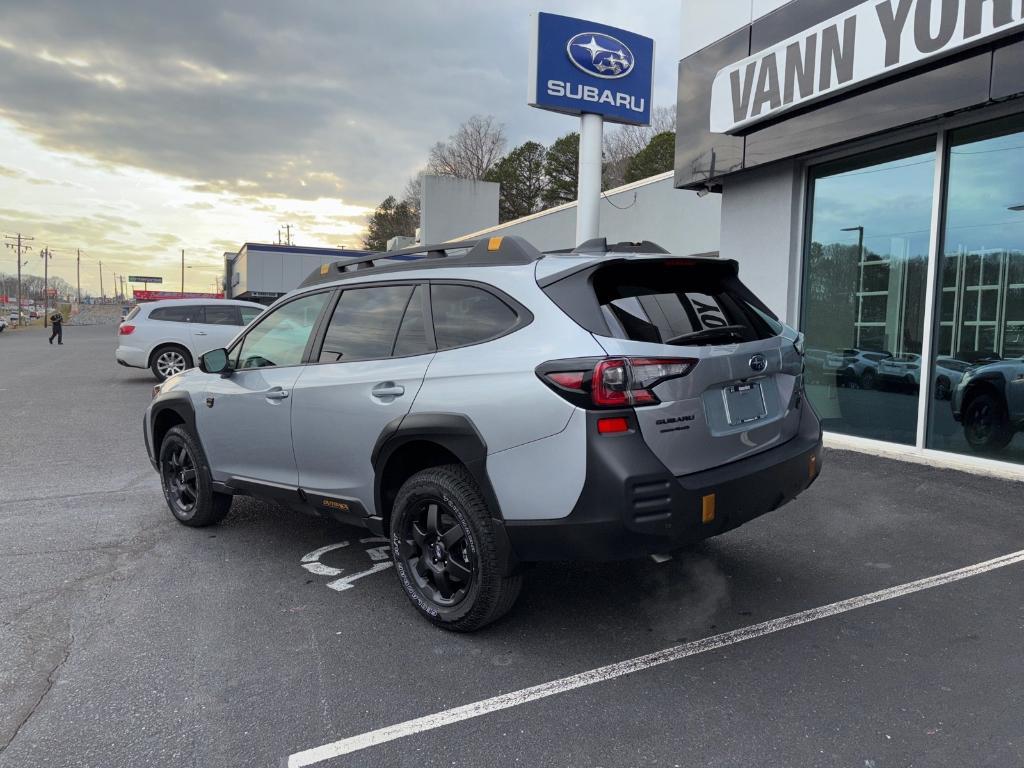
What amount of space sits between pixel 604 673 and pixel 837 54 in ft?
21.4

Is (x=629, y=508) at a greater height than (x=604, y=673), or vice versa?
(x=629, y=508)

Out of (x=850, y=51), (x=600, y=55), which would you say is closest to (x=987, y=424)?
(x=850, y=51)

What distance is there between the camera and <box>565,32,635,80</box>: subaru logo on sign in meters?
10.8

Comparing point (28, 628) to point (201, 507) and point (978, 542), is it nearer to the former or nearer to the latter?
point (201, 507)

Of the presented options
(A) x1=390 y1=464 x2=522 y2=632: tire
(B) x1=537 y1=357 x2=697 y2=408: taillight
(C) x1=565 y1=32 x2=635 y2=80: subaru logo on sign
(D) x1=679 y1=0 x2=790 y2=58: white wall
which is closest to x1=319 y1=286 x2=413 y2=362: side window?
(A) x1=390 y1=464 x2=522 y2=632: tire

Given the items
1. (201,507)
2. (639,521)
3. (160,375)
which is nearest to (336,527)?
(201,507)

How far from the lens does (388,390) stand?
11.5 ft

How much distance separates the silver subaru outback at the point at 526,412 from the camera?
2852 millimetres

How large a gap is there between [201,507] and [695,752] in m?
3.67

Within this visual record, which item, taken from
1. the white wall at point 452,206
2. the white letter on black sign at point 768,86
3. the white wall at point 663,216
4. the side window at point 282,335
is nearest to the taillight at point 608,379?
the side window at point 282,335

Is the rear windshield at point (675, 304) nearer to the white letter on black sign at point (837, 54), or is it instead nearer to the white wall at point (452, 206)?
the white letter on black sign at point (837, 54)

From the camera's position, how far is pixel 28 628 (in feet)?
11.4

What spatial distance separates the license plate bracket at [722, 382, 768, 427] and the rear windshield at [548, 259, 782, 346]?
22cm

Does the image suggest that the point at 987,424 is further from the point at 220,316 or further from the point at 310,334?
the point at 220,316
